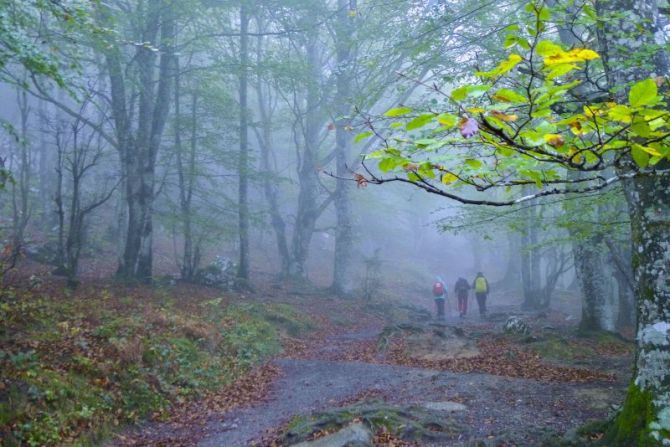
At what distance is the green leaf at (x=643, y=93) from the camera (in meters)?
1.77

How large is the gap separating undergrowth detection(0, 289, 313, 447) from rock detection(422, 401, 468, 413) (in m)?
3.96

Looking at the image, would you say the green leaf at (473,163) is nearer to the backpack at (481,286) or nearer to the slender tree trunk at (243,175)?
the slender tree trunk at (243,175)

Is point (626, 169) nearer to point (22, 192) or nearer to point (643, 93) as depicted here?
point (643, 93)

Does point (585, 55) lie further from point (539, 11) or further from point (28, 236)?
point (28, 236)

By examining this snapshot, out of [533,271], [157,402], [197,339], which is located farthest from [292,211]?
[157,402]

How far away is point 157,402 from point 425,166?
22.3 ft

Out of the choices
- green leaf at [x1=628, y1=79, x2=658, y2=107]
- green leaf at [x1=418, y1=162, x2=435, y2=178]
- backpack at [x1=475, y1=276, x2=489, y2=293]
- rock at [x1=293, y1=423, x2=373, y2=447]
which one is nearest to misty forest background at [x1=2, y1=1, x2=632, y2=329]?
backpack at [x1=475, y1=276, x2=489, y2=293]

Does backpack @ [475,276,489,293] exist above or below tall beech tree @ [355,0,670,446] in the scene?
below

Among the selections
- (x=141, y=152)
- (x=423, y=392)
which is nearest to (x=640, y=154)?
(x=423, y=392)

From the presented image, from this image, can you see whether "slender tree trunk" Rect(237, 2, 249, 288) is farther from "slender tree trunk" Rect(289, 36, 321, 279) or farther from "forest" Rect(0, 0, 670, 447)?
"slender tree trunk" Rect(289, 36, 321, 279)

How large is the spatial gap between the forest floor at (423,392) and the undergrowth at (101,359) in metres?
0.48

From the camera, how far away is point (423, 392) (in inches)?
310

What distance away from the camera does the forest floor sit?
233 inches

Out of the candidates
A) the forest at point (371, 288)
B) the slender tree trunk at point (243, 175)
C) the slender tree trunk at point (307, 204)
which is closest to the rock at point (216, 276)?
the forest at point (371, 288)
